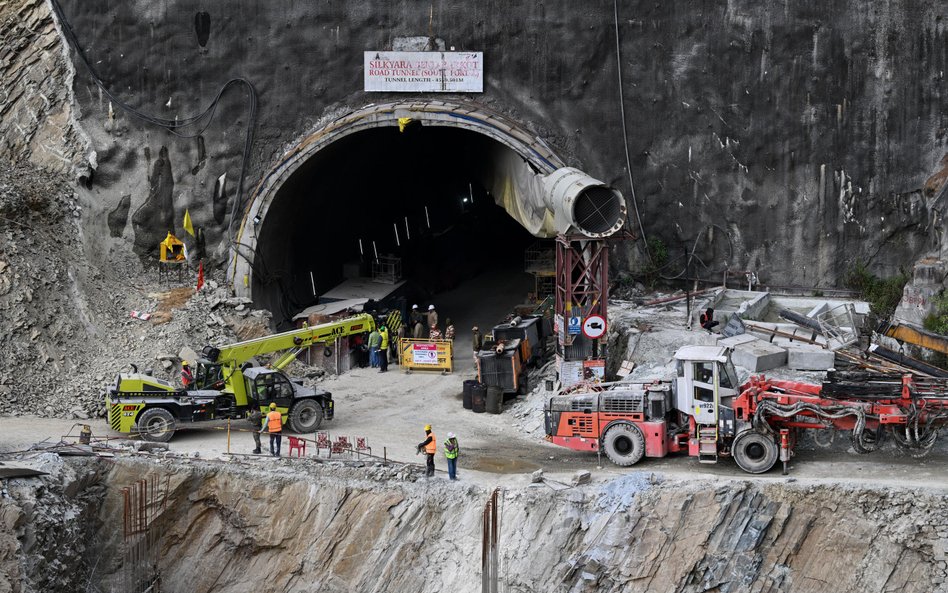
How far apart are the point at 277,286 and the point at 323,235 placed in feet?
11.1

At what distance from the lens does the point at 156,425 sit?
25875 millimetres

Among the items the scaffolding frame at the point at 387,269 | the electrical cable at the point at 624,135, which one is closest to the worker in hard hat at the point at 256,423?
the scaffolding frame at the point at 387,269

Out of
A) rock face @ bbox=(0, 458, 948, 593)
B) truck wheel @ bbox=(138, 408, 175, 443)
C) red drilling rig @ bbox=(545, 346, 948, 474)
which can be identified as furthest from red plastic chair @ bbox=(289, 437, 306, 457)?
red drilling rig @ bbox=(545, 346, 948, 474)

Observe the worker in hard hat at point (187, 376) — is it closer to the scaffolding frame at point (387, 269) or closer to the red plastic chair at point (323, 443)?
the red plastic chair at point (323, 443)

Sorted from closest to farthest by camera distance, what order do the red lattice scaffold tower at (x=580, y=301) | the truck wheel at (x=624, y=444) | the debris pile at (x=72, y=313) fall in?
the truck wheel at (x=624, y=444) < the red lattice scaffold tower at (x=580, y=301) < the debris pile at (x=72, y=313)

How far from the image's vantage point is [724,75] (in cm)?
3409

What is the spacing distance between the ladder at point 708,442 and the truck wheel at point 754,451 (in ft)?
1.28

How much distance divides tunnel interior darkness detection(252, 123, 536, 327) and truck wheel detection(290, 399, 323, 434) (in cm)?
815

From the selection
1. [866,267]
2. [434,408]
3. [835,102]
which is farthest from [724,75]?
[434,408]

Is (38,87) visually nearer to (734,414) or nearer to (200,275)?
(200,275)

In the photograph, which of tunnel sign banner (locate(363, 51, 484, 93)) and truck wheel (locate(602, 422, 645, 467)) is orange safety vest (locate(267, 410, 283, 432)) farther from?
tunnel sign banner (locate(363, 51, 484, 93))

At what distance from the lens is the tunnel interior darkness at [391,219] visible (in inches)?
1421

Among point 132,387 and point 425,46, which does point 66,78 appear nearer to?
point 425,46

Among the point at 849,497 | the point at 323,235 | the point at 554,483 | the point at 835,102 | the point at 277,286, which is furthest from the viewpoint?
the point at 323,235
